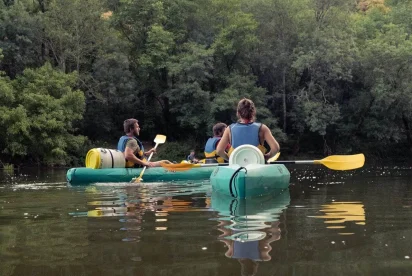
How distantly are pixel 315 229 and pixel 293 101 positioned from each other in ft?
77.9

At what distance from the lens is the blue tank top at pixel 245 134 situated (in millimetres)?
7043

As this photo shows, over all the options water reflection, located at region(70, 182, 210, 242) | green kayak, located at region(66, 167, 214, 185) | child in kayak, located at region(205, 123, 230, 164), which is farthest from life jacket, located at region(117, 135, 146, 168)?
child in kayak, located at region(205, 123, 230, 164)

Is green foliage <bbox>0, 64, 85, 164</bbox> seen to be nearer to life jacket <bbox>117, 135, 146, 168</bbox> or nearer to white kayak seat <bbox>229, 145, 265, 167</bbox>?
life jacket <bbox>117, 135, 146, 168</bbox>

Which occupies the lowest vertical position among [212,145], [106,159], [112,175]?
[112,175]

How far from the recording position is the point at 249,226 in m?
4.37

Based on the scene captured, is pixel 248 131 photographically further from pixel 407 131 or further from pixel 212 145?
pixel 407 131

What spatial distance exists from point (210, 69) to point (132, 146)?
17.7 meters

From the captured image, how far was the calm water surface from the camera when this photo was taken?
3.05 metres

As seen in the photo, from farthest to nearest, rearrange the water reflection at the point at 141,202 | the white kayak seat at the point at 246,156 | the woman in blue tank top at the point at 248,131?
the woman in blue tank top at the point at 248,131 → the white kayak seat at the point at 246,156 → the water reflection at the point at 141,202

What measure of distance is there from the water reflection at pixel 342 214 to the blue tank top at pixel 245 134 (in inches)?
53.6

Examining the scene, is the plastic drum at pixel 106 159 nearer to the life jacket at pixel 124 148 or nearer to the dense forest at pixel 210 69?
the life jacket at pixel 124 148

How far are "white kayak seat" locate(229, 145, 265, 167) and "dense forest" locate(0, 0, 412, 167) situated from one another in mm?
16714

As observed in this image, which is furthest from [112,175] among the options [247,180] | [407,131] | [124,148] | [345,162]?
[407,131]

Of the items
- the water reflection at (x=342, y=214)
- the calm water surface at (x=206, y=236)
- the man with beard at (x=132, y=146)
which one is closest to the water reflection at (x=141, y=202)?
the calm water surface at (x=206, y=236)
